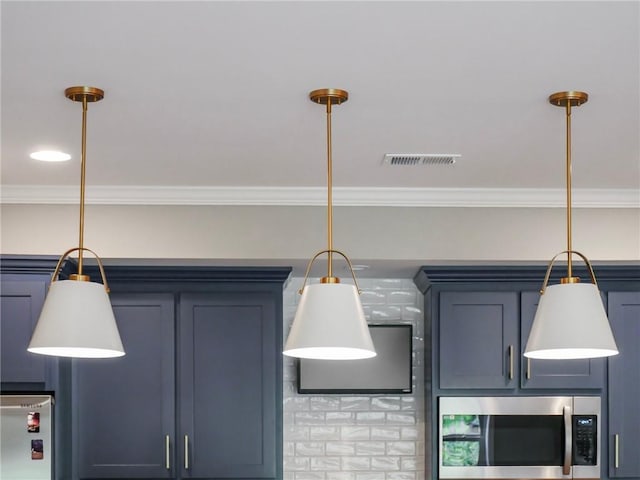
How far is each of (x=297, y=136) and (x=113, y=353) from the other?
3.77 ft

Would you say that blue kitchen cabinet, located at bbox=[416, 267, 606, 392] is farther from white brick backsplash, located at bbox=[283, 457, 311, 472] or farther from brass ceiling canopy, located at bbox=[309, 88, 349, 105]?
brass ceiling canopy, located at bbox=[309, 88, 349, 105]

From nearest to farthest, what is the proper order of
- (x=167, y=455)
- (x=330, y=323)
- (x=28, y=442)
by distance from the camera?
(x=330, y=323) → (x=28, y=442) → (x=167, y=455)

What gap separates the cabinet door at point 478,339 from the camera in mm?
4488

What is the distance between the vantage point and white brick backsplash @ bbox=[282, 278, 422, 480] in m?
5.02

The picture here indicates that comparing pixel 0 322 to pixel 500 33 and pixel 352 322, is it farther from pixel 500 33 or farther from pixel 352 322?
pixel 500 33

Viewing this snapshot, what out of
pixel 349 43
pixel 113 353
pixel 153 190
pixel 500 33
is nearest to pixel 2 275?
pixel 153 190

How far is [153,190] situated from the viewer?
417 centimetres

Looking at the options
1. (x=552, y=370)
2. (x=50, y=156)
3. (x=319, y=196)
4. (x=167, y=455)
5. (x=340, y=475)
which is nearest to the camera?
(x=50, y=156)

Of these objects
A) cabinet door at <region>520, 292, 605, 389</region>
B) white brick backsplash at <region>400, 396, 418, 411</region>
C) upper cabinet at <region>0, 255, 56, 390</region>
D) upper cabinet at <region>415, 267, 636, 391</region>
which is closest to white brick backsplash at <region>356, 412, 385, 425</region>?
white brick backsplash at <region>400, 396, 418, 411</region>

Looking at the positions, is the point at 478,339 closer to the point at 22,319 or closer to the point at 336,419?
the point at 336,419

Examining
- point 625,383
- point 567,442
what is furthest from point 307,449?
point 625,383

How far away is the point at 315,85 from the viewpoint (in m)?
2.61

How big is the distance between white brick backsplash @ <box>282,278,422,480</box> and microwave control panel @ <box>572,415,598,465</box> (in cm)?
91

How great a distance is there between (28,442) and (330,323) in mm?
2361
